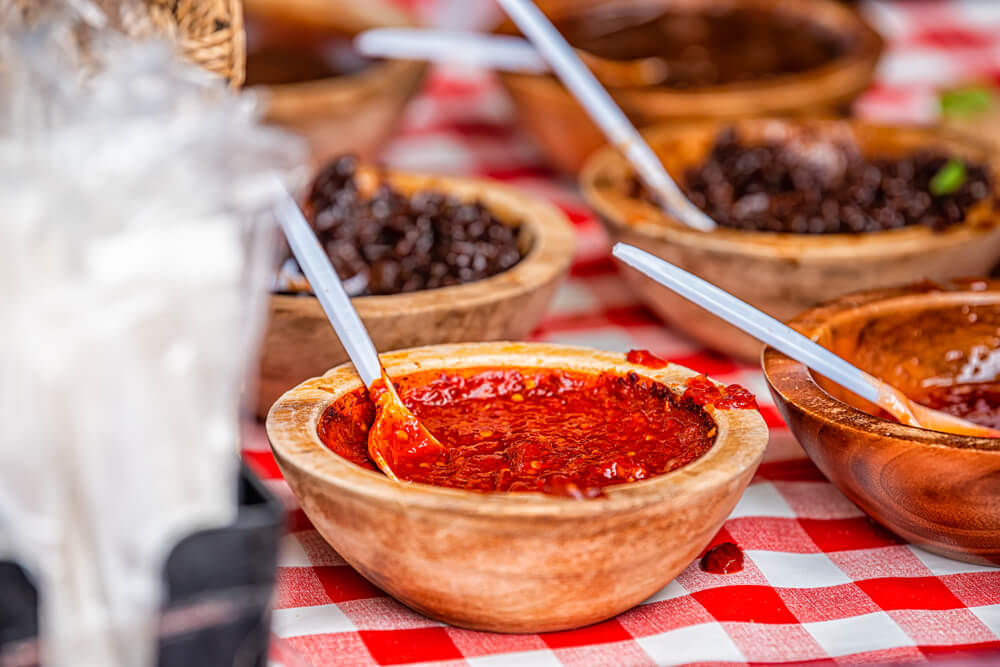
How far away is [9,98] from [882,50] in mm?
1926

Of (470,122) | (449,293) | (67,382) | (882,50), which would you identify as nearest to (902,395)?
(449,293)

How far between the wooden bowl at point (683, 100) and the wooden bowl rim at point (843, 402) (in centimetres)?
83

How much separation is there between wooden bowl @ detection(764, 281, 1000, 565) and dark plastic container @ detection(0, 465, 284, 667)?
1.89ft

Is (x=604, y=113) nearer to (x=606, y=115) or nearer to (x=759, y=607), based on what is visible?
(x=606, y=115)

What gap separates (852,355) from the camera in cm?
139

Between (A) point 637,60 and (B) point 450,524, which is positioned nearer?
(B) point 450,524

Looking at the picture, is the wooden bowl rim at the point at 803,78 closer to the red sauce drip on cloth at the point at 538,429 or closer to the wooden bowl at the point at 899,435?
the wooden bowl at the point at 899,435

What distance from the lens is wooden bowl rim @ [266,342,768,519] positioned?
0.95 m

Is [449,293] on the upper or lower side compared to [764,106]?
lower

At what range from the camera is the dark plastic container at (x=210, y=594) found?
81cm

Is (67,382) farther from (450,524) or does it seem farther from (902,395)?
(902,395)

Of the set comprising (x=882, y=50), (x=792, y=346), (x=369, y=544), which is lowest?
(x=369, y=544)

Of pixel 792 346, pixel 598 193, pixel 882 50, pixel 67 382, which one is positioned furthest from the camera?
pixel 882 50

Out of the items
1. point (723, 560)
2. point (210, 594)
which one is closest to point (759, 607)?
point (723, 560)
